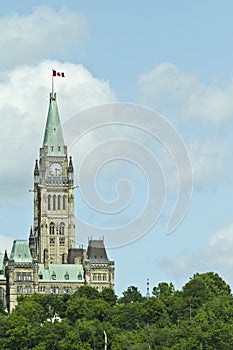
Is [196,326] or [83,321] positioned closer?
[196,326]

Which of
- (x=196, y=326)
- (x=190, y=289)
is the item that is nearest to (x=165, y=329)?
(x=196, y=326)

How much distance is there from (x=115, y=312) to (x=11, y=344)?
62.4 feet

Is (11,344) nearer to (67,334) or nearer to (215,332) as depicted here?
(67,334)

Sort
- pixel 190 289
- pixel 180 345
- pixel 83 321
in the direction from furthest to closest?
pixel 190 289
pixel 83 321
pixel 180 345

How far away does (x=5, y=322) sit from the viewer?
176m

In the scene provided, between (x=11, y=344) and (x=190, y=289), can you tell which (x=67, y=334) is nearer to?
(x=11, y=344)

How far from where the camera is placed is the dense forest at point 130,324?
155m

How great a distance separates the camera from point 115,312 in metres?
182

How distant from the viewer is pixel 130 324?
17562 cm

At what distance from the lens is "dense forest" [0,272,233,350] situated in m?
155

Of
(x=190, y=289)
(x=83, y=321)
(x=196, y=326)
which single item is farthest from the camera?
(x=190, y=289)

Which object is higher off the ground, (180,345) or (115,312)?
(115,312)

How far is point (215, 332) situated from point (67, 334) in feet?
62.1

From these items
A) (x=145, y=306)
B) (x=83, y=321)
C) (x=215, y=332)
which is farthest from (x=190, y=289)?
(x=215, y=332)
